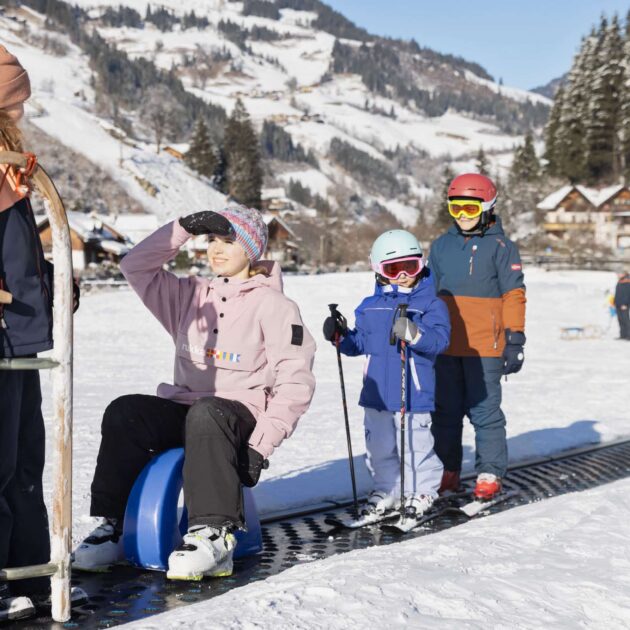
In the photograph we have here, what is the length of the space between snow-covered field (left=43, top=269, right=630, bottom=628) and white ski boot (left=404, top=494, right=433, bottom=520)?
1.68 feet

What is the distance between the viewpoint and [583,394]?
1131 centimetres

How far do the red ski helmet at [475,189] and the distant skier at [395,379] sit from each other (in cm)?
65

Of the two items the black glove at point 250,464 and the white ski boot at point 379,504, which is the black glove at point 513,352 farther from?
the black glove at point 250,464

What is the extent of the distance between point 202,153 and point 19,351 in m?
103

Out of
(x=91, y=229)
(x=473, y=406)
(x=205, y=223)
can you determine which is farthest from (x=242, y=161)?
(x=205, y=223)

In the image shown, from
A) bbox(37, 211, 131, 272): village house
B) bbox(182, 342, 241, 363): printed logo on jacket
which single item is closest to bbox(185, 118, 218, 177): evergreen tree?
bbox(37, 211, 131, 272): village house

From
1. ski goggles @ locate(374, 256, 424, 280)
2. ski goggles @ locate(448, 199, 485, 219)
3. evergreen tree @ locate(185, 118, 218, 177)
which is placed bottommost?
ski goggles @ locate(374, 256, 424, 280)

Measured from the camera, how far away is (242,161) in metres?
98.9

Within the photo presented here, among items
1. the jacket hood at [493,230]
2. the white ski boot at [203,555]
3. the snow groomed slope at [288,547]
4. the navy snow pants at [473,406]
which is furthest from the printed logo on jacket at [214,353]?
the jacket hood at [493,230]

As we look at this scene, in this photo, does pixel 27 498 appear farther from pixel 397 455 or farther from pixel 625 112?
pixel 625 112

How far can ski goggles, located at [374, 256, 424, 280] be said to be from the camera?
539cm

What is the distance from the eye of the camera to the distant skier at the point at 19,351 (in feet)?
10.1

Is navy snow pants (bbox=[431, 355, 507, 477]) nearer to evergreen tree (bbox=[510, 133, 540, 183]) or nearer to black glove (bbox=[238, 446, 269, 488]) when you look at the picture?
black glove (bbox=[238, 446, 269, 488])

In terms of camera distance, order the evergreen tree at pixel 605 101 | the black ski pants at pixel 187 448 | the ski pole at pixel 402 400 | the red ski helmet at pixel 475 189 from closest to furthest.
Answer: the black ski pants at pixel 187 448 → the ski pole at pixel 402 400 → the red ski helmet at pixel 475 189 → the evergreen tree at pixel 605 101
